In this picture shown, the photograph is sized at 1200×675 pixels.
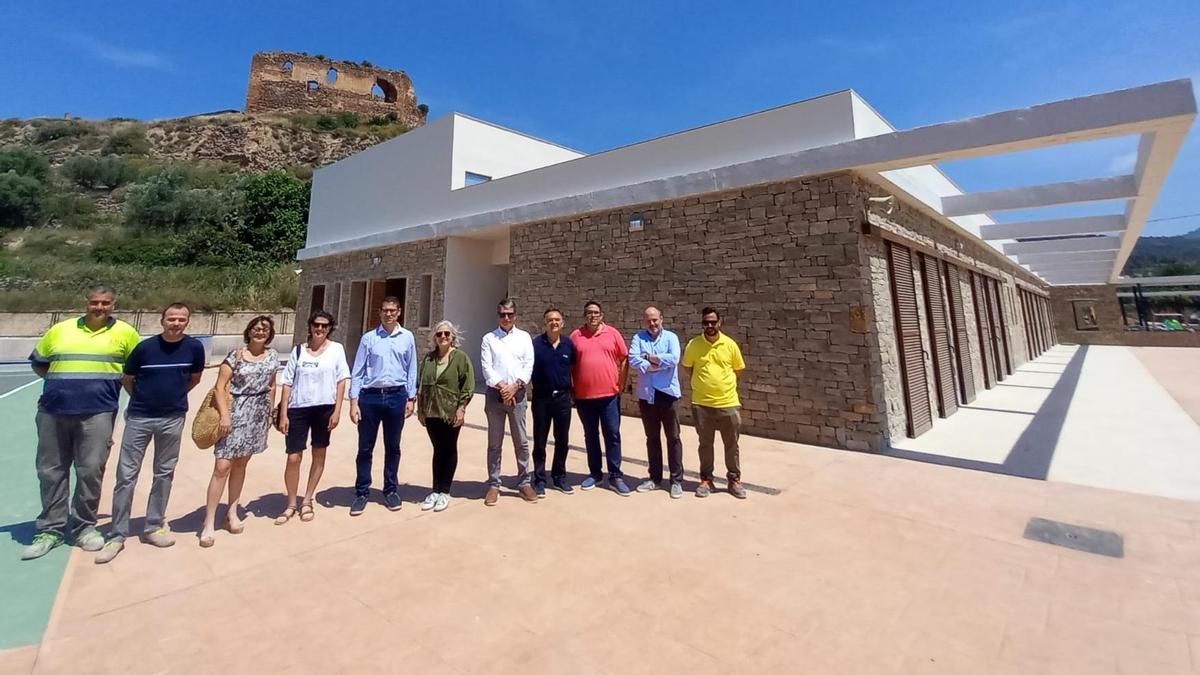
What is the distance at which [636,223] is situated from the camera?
7.37 metres

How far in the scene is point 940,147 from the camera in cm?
496

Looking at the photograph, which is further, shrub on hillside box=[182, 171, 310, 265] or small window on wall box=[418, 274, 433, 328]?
shrub on hillside box=[182, 171, 310, 265]

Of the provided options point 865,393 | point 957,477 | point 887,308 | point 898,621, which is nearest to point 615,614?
point 898,621

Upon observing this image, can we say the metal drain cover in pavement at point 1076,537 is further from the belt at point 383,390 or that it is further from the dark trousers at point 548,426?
the belt at point 383,390

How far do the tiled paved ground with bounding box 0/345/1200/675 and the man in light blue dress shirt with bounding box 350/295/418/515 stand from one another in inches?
9.4

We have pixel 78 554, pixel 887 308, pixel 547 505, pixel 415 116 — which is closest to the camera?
pixel 78 554

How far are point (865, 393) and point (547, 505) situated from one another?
12.7 ft

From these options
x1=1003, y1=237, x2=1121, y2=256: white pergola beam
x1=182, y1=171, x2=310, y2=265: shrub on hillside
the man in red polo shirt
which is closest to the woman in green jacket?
the man in red polo shirt

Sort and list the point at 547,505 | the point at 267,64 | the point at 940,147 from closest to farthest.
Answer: the point at 547,505 → the point at 940,147 → the point at 267,64

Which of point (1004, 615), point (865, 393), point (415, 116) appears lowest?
point (1004, 615)

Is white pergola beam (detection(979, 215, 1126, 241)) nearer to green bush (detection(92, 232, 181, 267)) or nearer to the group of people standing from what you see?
the group of people standing

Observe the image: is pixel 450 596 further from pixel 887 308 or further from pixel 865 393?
pixel 887 308

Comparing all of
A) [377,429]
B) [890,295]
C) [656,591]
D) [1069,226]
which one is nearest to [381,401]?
[377,429]

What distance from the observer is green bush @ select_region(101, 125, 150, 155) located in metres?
40.9
